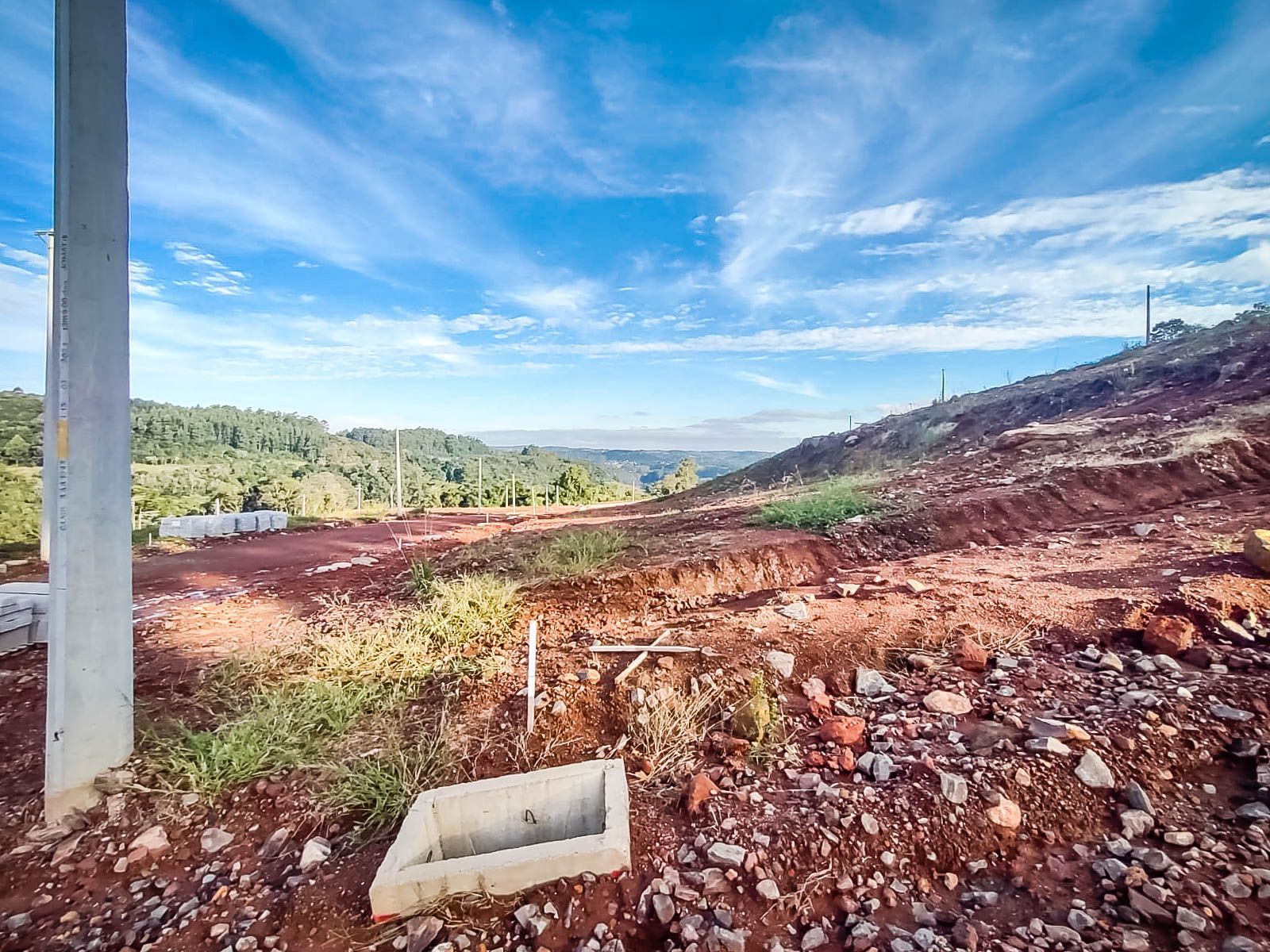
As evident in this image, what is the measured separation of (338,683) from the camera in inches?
110

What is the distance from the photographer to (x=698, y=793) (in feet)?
6.52

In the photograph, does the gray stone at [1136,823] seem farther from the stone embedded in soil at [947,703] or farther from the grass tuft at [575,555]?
the grass tuft at [575,555]

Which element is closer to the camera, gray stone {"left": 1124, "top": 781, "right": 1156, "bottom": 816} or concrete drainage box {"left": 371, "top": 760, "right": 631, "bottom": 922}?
concrete drainage box {"left": 371, "top": 760, "right": 631, "bottom": 922}

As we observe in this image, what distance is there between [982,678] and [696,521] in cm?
419

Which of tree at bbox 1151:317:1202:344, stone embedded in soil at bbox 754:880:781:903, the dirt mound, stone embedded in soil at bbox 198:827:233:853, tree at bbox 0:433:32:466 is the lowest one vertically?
stone embedded in soil at bbox 198:827:233:853

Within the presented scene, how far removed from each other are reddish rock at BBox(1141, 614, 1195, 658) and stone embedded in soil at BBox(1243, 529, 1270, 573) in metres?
0.94

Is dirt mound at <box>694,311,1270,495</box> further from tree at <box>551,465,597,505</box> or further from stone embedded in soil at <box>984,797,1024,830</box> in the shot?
stone embedded in soil at <box>984,797,1024,830</box>

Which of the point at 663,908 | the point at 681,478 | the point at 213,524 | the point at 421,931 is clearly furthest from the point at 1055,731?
the point at 681,478

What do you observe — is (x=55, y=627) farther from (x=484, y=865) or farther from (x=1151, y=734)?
(x=1151, y=734)

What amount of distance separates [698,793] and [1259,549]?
11.0ft

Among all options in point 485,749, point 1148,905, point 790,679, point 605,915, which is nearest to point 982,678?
point 790,679

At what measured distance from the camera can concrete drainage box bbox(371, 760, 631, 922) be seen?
64.4 inches

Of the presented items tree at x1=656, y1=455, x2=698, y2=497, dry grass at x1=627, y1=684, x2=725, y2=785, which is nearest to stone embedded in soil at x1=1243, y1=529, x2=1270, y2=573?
dry grass at x1=627, y1=684, x2=725, y2=785

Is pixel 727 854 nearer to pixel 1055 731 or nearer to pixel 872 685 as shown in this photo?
pixel 872 685
